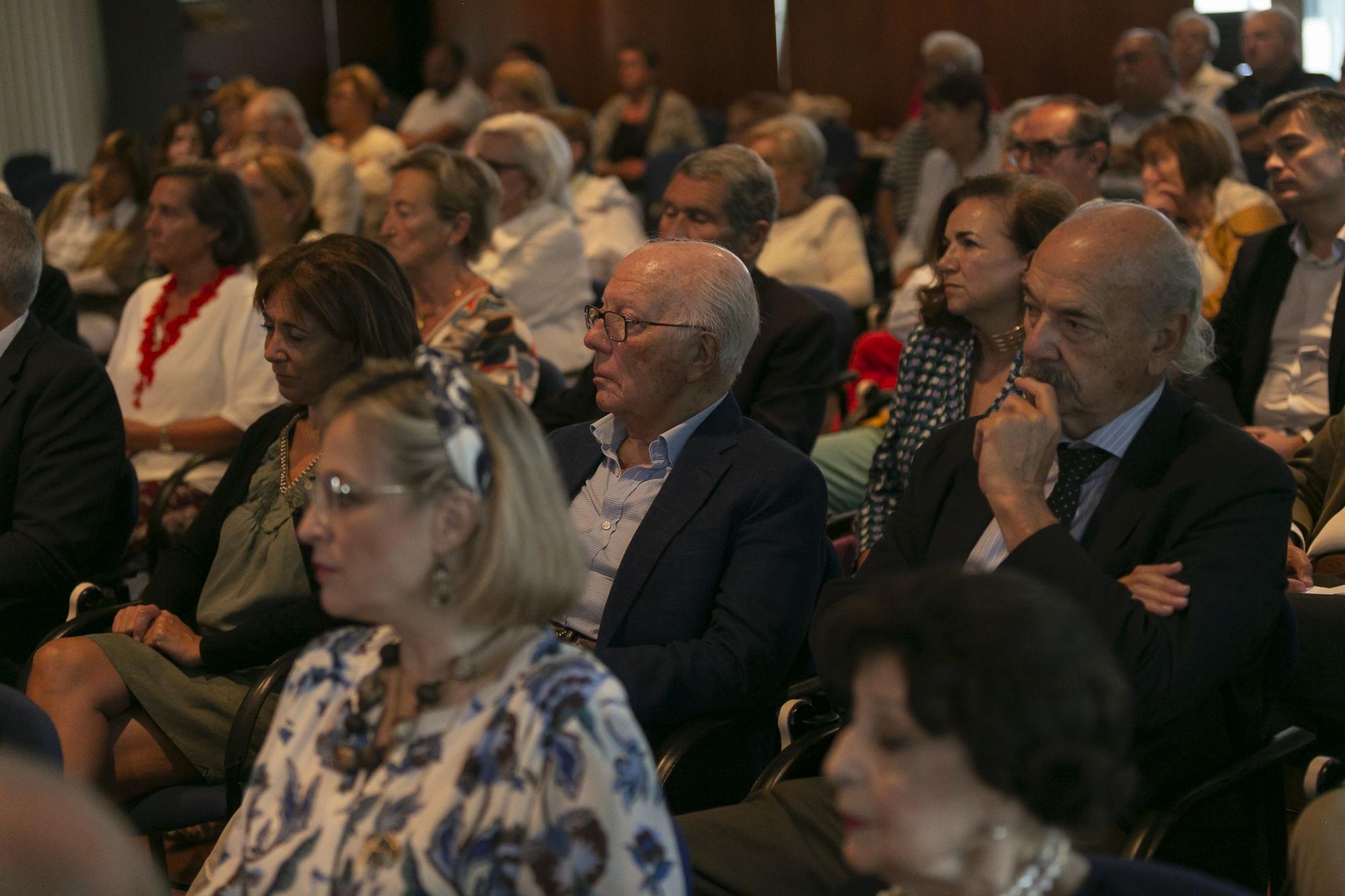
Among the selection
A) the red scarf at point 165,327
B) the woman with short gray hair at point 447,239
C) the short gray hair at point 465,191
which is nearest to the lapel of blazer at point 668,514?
the woman with short gray hair at point 447,239

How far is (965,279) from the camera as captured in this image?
312 centimetres

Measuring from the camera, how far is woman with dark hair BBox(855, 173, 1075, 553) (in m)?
3.12

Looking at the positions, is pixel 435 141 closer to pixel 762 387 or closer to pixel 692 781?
pixel 762 387

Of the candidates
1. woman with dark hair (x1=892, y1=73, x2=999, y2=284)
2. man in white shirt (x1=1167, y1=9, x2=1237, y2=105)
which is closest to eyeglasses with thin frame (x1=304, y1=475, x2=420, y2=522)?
woman with dark hair (x1=892, y1=73, x2=999, y2=284)

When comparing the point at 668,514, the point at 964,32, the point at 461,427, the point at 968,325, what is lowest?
the point at 668,514

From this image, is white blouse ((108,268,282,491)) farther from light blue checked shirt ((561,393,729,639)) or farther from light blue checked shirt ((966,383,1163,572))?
light blue checked shirt ((966,383,1163,572))

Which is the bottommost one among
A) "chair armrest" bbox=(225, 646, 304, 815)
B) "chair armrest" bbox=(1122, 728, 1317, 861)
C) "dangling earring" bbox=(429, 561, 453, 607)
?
"chair armrest" bbox=(225, 646, 304, 815)

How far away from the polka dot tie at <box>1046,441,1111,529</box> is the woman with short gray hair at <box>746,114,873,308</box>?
140 inches

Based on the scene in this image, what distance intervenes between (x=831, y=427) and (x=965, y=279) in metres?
1.65

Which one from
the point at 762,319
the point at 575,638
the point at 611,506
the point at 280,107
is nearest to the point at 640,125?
the point at 280,107

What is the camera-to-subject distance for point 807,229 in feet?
19.6

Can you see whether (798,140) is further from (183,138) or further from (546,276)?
(183,138)

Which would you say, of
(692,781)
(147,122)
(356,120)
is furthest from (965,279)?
(147,122)

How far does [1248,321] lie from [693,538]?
205cm
